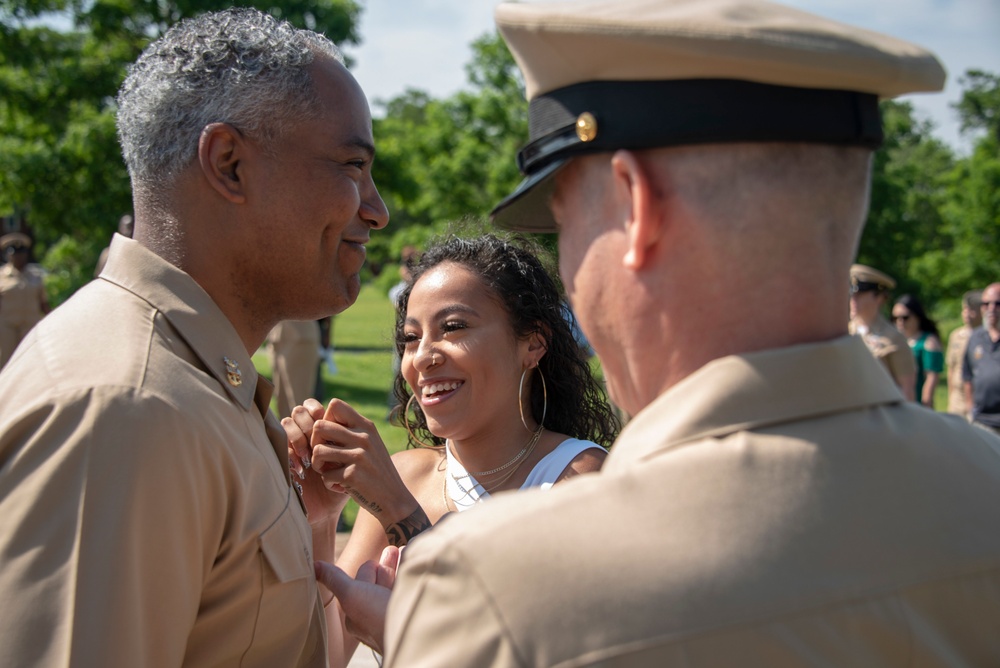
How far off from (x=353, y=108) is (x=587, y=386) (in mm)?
1660

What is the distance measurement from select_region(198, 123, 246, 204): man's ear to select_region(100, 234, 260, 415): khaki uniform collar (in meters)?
0.21

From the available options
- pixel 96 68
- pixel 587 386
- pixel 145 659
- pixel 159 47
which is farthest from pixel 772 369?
pixel 96 68

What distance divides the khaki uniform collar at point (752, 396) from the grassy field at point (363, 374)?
295 cm

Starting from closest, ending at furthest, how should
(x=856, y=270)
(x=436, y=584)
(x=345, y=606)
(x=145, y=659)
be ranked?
(x=436, y=584) < (x=145, y=659) < (x=345, y=606) < (x=856, y=270)

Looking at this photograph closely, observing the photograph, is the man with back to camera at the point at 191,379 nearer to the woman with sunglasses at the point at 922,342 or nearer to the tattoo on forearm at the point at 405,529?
the tattoo on forearm at the point at 405,529

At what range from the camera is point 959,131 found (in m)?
51.4

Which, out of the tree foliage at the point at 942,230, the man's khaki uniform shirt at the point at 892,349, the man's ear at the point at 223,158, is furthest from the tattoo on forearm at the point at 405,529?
the tree foliage at the point at 942,230

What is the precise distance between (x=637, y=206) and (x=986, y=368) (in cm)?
894

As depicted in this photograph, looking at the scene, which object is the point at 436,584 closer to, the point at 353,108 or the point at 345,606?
the point at 345,606

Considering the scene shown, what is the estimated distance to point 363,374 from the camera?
20.2 m

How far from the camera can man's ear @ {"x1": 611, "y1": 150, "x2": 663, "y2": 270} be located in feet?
4.24

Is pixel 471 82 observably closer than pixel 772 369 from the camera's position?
No

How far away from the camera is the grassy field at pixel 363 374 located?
11.7 meters

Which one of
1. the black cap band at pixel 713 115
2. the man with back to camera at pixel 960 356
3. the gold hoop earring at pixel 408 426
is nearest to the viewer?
the black cap band at pixel 713 115
